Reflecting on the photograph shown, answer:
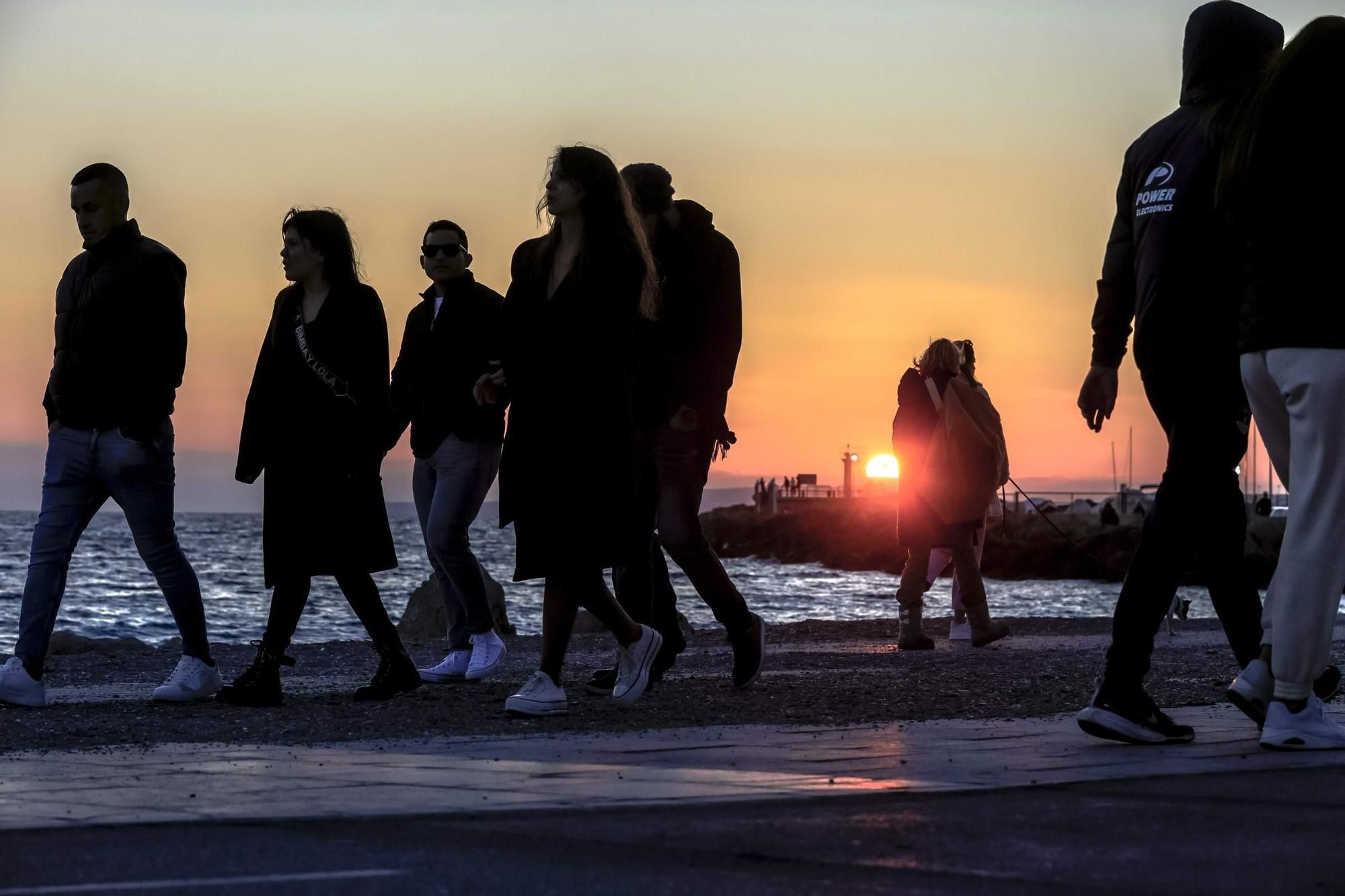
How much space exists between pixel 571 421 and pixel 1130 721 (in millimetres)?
2085

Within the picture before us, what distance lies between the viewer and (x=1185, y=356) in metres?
5.41

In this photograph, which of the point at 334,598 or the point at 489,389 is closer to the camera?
the point at 489,389

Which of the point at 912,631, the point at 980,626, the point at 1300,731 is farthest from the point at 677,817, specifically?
the point at 980,626

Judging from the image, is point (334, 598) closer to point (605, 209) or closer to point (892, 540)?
point (605, 209)

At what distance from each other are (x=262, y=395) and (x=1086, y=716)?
3546 millimetres

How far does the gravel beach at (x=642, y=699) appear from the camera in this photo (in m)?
5.93

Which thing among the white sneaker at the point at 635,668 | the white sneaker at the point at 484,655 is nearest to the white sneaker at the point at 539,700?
the white sneaker at the point at 635,668

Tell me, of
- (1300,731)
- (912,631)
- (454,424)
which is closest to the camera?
(1300,731)

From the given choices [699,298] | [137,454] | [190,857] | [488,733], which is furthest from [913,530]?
[190,857]

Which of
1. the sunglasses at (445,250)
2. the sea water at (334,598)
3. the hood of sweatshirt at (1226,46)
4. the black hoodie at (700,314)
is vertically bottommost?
the sea water at (334,598)

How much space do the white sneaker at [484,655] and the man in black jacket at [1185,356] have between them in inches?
134

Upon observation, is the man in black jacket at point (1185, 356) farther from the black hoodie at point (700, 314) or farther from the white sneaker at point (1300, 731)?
the black hoodie at point (700, 314)

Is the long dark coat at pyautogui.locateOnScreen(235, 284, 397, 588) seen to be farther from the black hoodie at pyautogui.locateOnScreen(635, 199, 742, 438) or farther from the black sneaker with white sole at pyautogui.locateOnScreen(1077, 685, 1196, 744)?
the black sneaker with white sole at pyautogui.locateOnScreen(1077, 685, 1196, 744)

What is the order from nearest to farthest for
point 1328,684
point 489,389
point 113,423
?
1. point 1328,684
2. point 489,389
3. point 113,423
